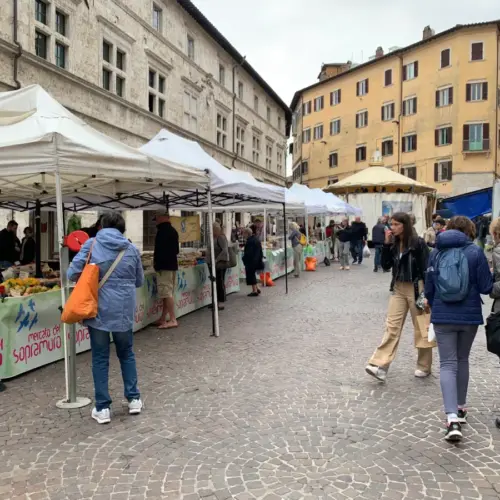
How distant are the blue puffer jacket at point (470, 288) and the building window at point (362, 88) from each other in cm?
4726

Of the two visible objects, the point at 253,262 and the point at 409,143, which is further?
the point at 409,143

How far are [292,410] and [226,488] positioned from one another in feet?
4.84

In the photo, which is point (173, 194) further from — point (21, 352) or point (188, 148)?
point (21, 352)

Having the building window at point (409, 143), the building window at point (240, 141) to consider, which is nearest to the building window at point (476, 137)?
the building window at point (409, 143)

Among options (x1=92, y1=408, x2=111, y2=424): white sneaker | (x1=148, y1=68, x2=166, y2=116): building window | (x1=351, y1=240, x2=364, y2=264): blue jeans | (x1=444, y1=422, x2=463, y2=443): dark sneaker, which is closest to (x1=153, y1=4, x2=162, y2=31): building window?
(x1=148, y1=68, x2=166, y2=116): building window

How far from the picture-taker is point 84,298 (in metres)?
4.20

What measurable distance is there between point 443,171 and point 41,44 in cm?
3347

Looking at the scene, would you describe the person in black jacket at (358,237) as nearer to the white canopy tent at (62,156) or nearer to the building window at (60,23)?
the building window at (60,23)

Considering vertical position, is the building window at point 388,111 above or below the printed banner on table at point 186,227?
above

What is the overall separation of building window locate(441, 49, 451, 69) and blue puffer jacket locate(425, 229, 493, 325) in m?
42.3

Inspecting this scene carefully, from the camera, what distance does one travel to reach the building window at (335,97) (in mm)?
51188

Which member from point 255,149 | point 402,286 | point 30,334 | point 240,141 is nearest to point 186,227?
point 30,334

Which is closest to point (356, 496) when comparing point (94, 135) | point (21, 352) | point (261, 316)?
point (21, 352)

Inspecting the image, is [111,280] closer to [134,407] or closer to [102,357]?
[102,357]
